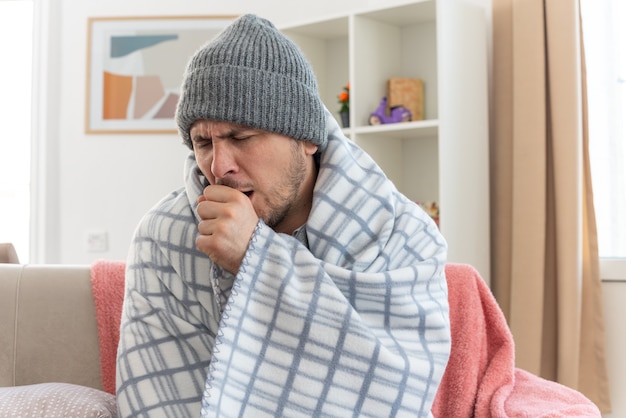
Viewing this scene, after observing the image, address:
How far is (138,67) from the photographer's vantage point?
4.12 metres

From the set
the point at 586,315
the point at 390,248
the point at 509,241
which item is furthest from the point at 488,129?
the point at 390,248

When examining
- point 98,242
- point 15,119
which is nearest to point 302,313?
point 98,242

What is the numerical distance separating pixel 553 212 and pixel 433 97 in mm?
673

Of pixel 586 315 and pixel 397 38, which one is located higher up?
pixel 397 38

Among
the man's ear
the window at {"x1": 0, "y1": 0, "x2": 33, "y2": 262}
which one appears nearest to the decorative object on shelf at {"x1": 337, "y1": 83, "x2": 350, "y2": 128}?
the window at {"x1": 0, "y1": 0, "x2": 33, "y2": 262}

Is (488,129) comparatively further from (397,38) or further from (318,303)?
(318,303)

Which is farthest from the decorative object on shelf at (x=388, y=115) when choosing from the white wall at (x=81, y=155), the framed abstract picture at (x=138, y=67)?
A: the framed abstract picture at (x=138, y=67)

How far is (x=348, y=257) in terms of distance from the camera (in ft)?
5.00

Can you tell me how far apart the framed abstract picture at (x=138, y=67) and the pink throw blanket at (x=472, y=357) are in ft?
7.69

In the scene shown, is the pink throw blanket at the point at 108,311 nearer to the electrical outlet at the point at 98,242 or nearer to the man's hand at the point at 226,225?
the man's hand at the point at 226,225

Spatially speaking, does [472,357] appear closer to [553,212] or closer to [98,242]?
[553,212]

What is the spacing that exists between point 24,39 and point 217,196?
331 cm

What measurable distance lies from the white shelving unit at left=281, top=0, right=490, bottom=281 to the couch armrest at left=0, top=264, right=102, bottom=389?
1678mm

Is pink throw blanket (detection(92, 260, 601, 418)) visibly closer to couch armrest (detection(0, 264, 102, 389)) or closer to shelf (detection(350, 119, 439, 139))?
couch armrest (detection(0, 264, 102, 389))
